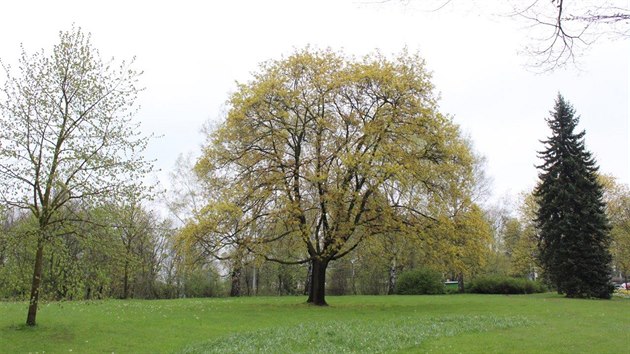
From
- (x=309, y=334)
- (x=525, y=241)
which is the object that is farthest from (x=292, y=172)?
(x=525, y=241)

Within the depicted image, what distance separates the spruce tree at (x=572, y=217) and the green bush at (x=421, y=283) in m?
8.73

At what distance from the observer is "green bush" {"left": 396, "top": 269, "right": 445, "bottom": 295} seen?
129ft

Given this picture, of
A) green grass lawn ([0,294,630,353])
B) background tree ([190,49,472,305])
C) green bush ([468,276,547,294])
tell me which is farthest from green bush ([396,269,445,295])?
green grass lawn ([0,294,630,353])

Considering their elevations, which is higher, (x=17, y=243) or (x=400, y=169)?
(x=400, y=169)

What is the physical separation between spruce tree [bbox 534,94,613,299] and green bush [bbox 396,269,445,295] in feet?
28.6

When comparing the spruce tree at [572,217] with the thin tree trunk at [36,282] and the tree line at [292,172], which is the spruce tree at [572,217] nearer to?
the tree line at [292,172]

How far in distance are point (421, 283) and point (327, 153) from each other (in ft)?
67.0

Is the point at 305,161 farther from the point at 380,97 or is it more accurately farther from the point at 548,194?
the point at 548,194

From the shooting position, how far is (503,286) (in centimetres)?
3888

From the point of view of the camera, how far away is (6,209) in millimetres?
14961

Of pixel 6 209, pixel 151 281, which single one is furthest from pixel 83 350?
pixel 151 281

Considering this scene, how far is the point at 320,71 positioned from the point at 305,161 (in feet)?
15.2

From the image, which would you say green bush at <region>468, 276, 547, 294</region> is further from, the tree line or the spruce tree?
the tree line

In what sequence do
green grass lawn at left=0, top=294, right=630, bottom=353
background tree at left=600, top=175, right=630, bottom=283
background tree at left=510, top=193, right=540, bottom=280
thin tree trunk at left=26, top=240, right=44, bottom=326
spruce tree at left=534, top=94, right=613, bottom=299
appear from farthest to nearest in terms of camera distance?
1. background tree at left=510, top=193, right=540, bottom=280
2. background tree at left=600, top=175, right=630, bottom=283
3. spruce tree at left=534, top=94, right=613, bottom=299
4. thin tree trunk at left=26, top=240, right=44, bottom=326
5. green grass lawn at left=0, top=294, right=630, bottom=353
